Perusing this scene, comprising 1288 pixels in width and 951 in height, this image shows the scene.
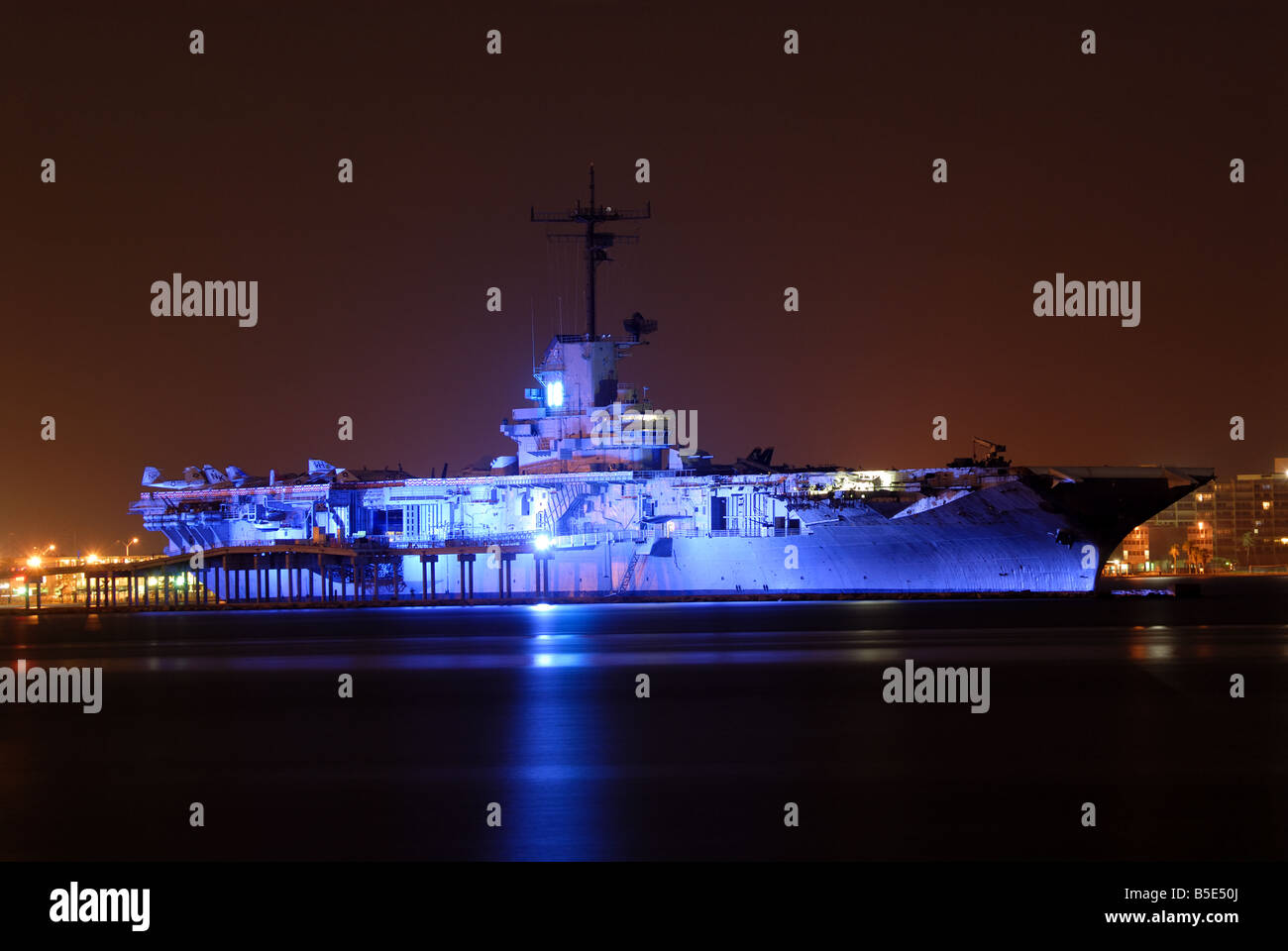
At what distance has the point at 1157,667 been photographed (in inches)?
873

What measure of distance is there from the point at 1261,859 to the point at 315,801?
8.46 m

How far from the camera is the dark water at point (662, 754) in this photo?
34.9 feet

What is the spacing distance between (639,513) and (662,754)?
84.0 feet

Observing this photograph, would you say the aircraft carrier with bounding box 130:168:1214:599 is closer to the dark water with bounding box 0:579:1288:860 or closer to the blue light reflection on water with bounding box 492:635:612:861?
the dark water with bounding box 0:579:1288:860

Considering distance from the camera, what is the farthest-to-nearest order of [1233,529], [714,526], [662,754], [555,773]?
[1233,529]
[714,526]
[662,754]
[555,773]

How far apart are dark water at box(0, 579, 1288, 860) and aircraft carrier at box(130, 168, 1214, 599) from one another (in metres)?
6.29

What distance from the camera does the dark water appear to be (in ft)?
34.9

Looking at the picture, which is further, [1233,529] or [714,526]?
[1233,529]

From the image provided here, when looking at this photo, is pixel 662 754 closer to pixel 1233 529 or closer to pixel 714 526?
pixel 714 526

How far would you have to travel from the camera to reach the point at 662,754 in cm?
1459

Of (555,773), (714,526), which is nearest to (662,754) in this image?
(555,773)

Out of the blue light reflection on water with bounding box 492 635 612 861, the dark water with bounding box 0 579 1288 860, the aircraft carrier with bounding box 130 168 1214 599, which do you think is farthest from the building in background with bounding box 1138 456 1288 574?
the blue light reflection on water with bounding box 492 635 612 861

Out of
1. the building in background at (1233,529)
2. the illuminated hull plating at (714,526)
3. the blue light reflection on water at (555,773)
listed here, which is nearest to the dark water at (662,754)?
the blue light reflection on water at (555,773)
